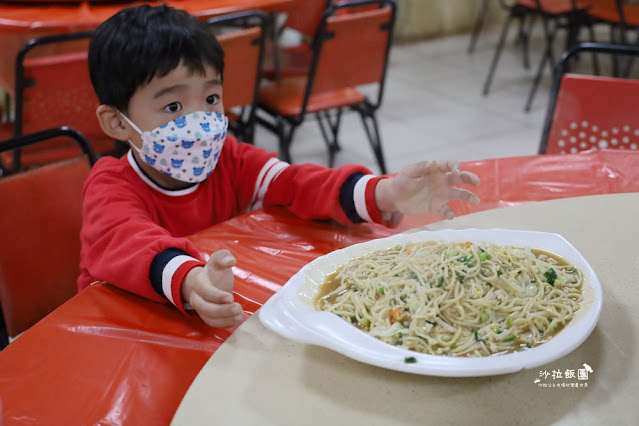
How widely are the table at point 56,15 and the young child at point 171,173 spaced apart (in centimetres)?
140

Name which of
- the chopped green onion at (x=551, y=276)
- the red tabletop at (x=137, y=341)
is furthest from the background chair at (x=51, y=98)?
the chopped green onion at (x=551, y=276)

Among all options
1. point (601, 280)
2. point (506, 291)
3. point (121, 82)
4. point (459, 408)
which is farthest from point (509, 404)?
point (121, 82)

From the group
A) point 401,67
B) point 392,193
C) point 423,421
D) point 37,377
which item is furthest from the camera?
point 401,67

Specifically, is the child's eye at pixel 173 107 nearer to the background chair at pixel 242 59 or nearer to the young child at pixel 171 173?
the young child at pixel 171 173

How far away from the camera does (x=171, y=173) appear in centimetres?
128

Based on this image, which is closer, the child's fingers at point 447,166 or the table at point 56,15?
the child's fingers at point 447,166

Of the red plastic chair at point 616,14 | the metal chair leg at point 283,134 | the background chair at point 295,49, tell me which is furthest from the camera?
the red plastic chair at point 616,14

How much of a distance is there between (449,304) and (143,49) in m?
0.74

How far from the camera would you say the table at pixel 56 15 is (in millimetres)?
2525

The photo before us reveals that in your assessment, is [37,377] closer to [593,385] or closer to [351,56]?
[593,385]

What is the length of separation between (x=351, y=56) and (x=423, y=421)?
2106 millimetres

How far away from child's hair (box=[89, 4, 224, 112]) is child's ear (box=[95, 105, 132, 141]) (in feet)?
0.08

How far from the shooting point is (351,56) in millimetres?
2639

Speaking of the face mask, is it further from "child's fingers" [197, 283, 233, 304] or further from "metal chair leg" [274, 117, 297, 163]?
"metal chair leg" [274, 117, 297, 163]
